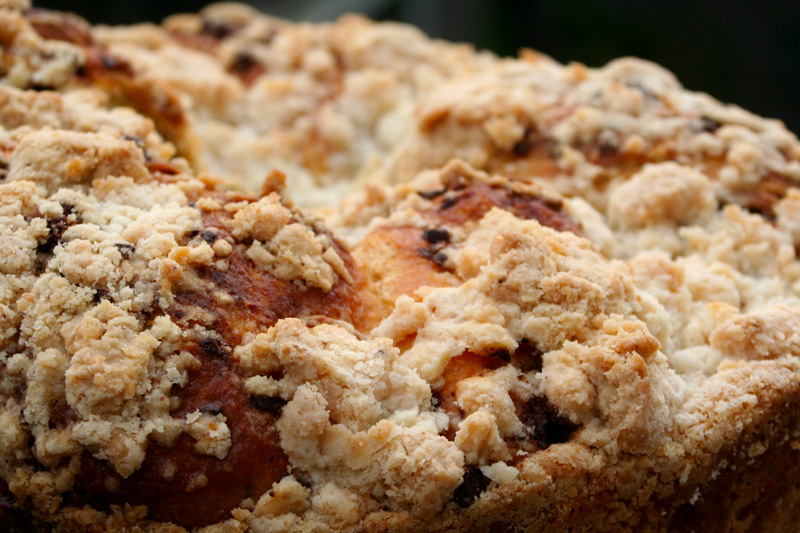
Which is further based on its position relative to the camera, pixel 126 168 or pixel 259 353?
pixel 126 168

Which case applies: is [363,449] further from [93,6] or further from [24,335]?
[93,6]

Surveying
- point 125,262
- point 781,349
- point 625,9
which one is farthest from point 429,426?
point 625,9

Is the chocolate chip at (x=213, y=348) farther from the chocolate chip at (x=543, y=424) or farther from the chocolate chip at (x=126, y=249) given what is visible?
the chocolate chip at (x=543, y=424)

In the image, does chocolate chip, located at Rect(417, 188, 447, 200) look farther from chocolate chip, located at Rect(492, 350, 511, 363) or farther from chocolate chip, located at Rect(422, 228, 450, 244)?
chocolate chip, located at Rect(492, 350, 511, 363)

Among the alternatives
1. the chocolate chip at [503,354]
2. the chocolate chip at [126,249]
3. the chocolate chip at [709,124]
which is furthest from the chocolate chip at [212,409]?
the chocolate chip at [709,124]

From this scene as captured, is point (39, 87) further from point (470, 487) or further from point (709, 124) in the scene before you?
point (709, 124)

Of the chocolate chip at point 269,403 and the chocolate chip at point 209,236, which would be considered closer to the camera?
the chocolate chip at point 269,403
